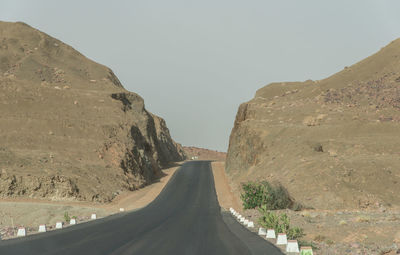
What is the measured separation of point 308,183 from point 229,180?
29.8 metres

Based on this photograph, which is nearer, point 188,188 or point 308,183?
point 308,183

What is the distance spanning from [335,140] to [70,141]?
3511 cm

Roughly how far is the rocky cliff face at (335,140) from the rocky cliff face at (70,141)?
17314 mm

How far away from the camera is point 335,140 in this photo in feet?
174

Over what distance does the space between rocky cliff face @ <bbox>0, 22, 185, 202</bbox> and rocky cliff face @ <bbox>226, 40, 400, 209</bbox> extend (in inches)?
682

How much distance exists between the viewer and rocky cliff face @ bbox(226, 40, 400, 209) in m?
37.0

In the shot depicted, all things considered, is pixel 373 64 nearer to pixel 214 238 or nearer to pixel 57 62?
pixel 57 62

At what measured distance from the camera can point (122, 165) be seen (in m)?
58.4

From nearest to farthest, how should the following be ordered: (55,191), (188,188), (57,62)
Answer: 1. (55,191)
2. (188,188)
3. (57,62)

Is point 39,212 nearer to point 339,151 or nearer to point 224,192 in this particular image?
point 224,192

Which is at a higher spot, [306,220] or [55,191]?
[55,191]

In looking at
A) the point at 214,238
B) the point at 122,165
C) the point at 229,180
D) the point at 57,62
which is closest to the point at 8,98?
the point at 122,165

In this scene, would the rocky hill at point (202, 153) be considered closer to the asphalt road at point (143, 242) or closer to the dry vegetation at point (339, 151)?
the dry vegetation at point (339, 151)

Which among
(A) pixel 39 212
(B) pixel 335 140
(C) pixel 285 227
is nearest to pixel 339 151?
(B) pixel 335 140
